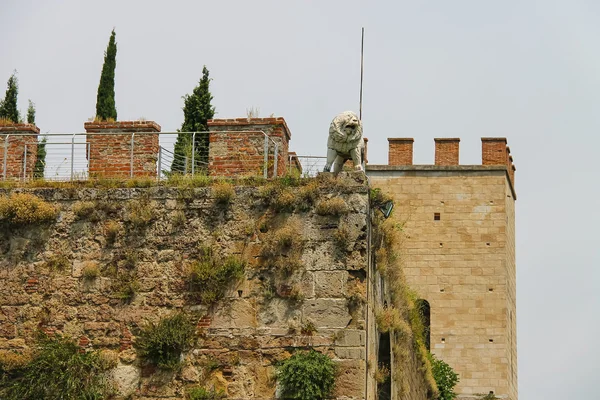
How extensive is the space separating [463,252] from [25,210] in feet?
71.4

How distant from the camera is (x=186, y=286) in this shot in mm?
17750

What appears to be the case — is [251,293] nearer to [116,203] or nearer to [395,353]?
[116,203]

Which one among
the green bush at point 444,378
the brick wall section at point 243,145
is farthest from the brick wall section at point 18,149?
the green bush at point 444,378

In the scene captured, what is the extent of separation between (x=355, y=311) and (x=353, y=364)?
2.24 feet

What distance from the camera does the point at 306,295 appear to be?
57.3ft

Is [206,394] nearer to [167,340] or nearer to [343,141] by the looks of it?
[167,340]

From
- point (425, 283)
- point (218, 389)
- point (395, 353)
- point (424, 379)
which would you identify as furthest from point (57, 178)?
point (425, 283)

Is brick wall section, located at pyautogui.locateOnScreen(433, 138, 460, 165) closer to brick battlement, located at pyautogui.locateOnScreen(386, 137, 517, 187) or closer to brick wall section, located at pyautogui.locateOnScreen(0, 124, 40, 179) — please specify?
brick battlement, located at pyautogui.locateOnScreen(386, 137, 517, 187)

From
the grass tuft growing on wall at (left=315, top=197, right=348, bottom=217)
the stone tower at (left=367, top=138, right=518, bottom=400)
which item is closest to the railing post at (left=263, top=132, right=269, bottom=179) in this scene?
the grass tuft growing on wall at (left=315, top=197, right=348, bottom=217)

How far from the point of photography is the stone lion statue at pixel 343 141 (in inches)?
709

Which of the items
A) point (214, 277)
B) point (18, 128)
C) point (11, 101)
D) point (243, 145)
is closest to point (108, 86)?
point (11, 101)

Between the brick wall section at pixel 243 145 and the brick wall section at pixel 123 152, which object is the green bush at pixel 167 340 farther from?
the brick wall section at pixel 123 152

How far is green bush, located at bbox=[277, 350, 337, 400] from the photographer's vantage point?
17.0 metres

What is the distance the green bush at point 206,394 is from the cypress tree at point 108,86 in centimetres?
1691
